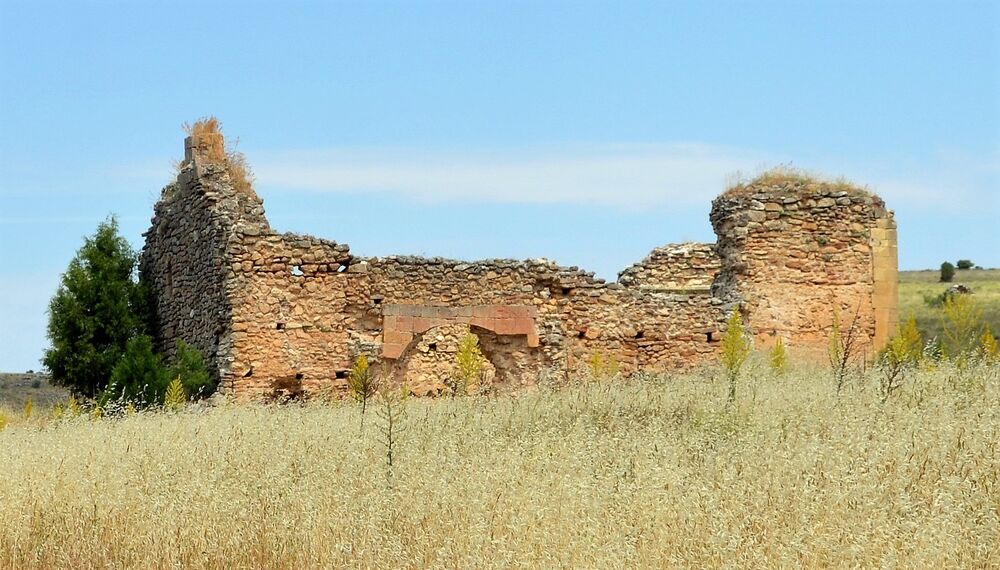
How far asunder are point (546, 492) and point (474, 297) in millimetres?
8555

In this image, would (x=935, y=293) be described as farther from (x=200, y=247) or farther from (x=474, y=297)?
(x=200, y=247)

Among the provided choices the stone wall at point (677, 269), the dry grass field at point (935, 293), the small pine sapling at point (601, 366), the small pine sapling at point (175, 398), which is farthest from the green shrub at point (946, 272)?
the small pine sapling at point (175, 398)

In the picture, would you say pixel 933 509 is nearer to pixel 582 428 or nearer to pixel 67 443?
pixel 582 428

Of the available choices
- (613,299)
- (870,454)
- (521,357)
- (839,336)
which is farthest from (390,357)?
(870,454)

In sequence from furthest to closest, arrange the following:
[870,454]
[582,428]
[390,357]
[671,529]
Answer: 1. [390,357]
2. [582,428]
3. [870,454]
4. [671,529]

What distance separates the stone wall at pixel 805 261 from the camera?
17359 mm

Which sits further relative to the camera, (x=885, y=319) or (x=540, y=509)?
(x=885, y=319)

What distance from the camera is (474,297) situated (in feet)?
53.6

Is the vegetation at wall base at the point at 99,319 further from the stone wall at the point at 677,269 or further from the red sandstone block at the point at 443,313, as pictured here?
the stone wall at the point at 677,269

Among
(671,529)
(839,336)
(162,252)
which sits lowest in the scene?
(671,529)

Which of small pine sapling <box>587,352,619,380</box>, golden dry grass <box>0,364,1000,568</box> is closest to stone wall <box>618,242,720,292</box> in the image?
small pine sapling <box>587,352,619,380</box>

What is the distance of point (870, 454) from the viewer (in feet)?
26.9

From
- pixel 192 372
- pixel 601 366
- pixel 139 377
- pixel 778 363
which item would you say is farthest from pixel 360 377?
pixel 778 363

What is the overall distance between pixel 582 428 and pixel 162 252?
10.1 m
